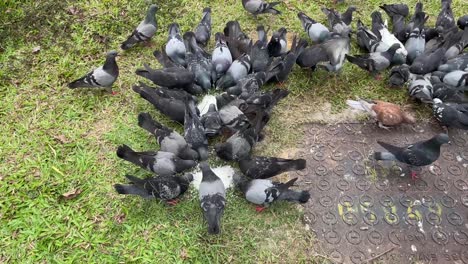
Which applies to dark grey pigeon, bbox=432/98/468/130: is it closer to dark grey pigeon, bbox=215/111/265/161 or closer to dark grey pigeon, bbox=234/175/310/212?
dark grey pigeon, bbox=234/175/310/212

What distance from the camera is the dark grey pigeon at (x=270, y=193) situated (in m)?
4.06

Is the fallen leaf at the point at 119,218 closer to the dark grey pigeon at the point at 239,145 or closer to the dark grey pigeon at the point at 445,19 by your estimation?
the dark grey pigeon at the point at 239,145

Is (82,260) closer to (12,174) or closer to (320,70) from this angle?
(12,174)

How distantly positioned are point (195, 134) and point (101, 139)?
4.15 feet

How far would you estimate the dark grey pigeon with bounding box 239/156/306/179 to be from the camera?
4203 millimetres

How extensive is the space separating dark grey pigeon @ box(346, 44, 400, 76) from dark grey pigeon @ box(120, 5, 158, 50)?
117 inches

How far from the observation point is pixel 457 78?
521 centimetres

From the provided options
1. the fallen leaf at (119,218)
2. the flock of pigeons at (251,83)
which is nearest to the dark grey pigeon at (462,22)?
the flock of pigeons at (251,83)

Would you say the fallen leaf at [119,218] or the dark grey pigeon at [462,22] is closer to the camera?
the fallen leaf at [119,218]

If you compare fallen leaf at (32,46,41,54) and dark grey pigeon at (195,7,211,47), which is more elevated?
dark grey pigeon at (195,7,211,47)

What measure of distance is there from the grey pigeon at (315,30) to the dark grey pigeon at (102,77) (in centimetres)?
296

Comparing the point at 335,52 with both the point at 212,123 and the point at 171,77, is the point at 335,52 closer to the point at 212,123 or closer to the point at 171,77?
the point at 212,123

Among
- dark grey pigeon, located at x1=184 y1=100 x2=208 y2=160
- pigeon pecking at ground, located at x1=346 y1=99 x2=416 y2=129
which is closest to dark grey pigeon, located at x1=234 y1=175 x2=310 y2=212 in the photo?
dark grey pigeon, located at x1=184 y1=100 x2=208 y2=160

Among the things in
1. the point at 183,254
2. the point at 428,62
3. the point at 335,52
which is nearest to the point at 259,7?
the point at 335,52
